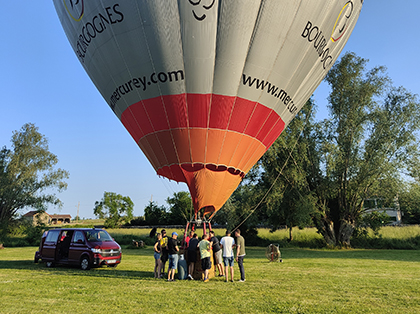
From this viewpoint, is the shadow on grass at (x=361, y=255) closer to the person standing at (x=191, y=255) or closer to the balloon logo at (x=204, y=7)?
the person standing at (x=191, y=255)

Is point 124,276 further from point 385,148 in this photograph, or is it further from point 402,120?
point 402,120

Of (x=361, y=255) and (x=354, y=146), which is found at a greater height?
(x=354, y=146)

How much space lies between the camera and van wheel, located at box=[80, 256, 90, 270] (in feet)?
35.1

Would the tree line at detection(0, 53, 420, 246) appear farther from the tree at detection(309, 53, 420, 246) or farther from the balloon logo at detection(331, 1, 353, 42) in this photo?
the balloon logo at detection(331, 1, 353, 42)

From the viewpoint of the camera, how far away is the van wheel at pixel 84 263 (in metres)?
10.7

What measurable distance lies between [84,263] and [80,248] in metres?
0.51

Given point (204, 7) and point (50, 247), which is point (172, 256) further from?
point (204, 7)

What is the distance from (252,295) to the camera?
6.84 m

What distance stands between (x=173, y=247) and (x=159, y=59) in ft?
16.3

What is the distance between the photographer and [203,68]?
29.4 ft

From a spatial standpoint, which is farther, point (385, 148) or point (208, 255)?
point (385, 148)

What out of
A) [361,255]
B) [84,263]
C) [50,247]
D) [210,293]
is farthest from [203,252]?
[361,255]

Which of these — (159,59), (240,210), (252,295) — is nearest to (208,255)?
(252,295)

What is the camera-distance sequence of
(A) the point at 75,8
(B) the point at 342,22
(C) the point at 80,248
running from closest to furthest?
(A) the point at 75,8 → (B) the point at 342,22 → (C) the point at 80,248
